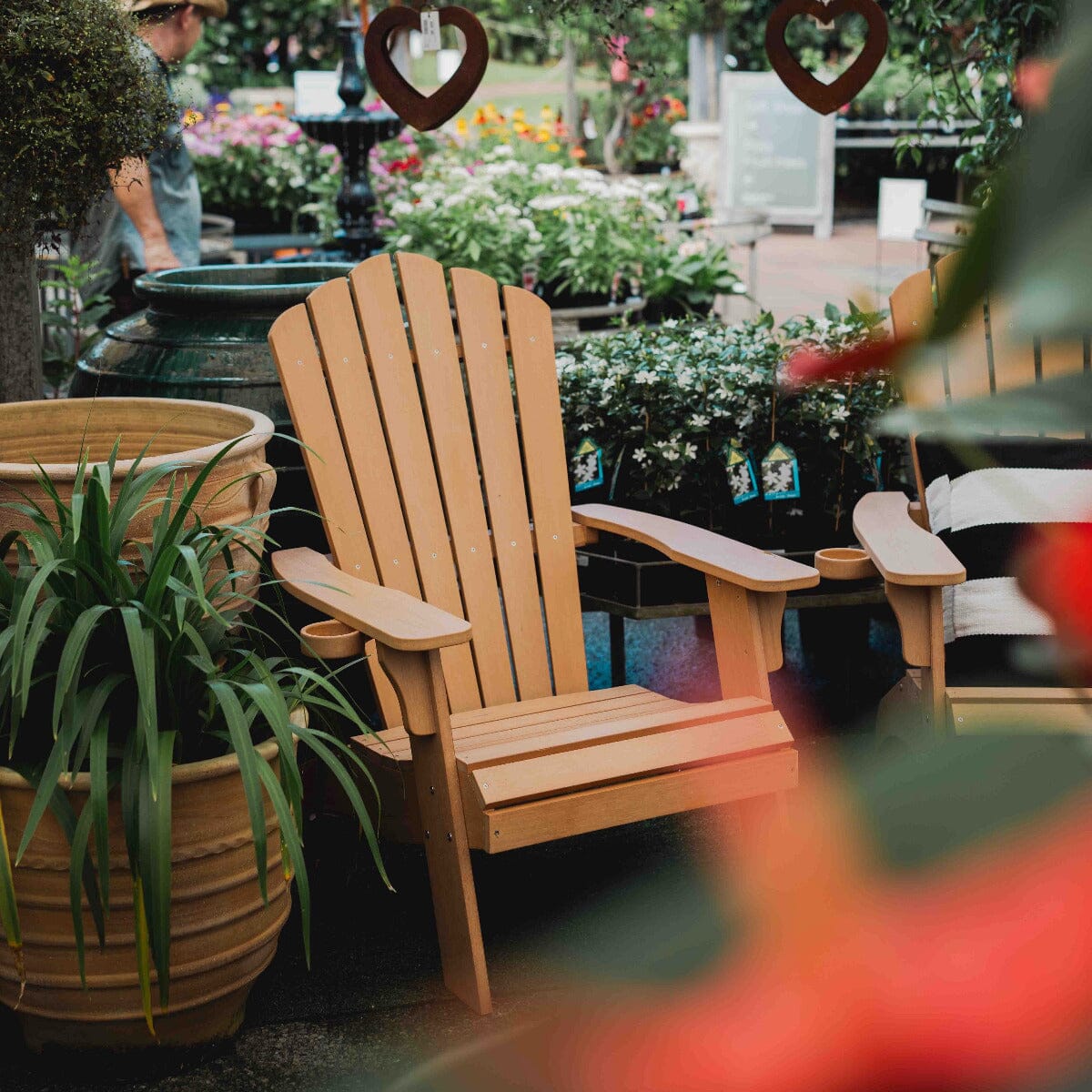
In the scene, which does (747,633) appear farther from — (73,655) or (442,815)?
(73,655)

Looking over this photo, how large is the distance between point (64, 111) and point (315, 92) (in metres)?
5.37

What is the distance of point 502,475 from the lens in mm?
2801

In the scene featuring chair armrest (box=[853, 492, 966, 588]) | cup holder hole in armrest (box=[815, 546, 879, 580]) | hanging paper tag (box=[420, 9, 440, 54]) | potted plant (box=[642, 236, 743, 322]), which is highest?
hanging paper tag (box=[420, 9, 440, 54])

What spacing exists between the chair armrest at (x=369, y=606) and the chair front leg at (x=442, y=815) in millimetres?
41

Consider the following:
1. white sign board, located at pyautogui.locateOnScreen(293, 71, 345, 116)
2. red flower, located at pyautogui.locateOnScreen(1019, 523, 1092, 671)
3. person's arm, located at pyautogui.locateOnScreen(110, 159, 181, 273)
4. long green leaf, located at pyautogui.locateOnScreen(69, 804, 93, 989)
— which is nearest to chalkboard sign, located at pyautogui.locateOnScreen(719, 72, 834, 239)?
white sign board, located at pyautogui.locateOnScreen(293, 71, 345, 116)

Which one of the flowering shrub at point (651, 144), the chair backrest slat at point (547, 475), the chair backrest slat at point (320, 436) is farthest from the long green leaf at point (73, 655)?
the flowering shrub at point (651, 144)

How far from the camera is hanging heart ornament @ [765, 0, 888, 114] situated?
298 centimetres

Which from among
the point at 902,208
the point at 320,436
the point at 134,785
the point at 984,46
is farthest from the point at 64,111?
the point at 984,46

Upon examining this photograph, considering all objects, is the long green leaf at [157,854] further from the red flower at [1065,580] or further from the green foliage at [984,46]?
the green foliage at [984,46]

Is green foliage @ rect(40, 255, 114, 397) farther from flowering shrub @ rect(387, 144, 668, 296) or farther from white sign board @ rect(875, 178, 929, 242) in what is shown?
white sign board @ rect(875, 178, 929, 242)

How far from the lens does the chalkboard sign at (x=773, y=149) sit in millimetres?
A: 10242

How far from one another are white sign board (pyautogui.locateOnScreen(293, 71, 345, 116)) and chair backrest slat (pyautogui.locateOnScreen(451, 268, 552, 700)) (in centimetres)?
508

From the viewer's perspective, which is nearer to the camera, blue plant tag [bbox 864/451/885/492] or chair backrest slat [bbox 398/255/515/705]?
chair backrest slat [bbox 398/255/515/705]

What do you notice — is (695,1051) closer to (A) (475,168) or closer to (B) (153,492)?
(B) (153,492)
